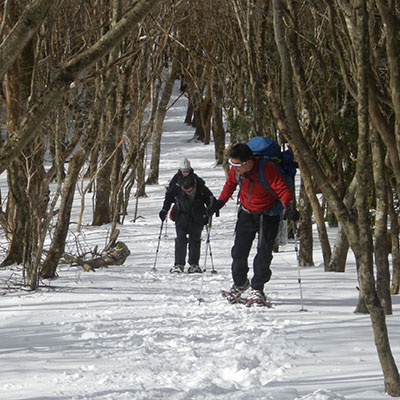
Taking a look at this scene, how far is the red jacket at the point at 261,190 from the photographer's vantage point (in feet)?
25.2

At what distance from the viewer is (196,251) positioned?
1150 centimetres

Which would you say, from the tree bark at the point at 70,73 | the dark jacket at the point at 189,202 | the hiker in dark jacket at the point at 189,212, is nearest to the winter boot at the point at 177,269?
the hiker in dark jacket at the point at 189,212

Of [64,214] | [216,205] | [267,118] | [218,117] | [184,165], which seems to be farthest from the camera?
[218,117]

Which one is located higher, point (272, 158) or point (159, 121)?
point (159, 121)

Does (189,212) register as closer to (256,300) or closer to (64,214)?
(64,214)

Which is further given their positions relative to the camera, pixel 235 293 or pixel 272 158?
pixel 235 293

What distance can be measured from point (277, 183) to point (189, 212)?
3.96 m

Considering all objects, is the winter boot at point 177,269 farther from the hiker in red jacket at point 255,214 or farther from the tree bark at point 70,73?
the tree bark at point 70,73

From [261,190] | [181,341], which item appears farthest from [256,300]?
[181,341]

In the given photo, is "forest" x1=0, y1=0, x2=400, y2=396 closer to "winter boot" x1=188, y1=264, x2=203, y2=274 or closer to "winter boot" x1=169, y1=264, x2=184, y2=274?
"winter boot" x1=169, y1=264, x2=184, y2=274

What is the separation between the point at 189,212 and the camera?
1154cm

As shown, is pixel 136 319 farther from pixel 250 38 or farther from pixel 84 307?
pixel 250 38

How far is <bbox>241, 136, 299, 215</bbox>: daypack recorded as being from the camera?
781 cm

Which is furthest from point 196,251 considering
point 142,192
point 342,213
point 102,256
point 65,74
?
point 142,192
